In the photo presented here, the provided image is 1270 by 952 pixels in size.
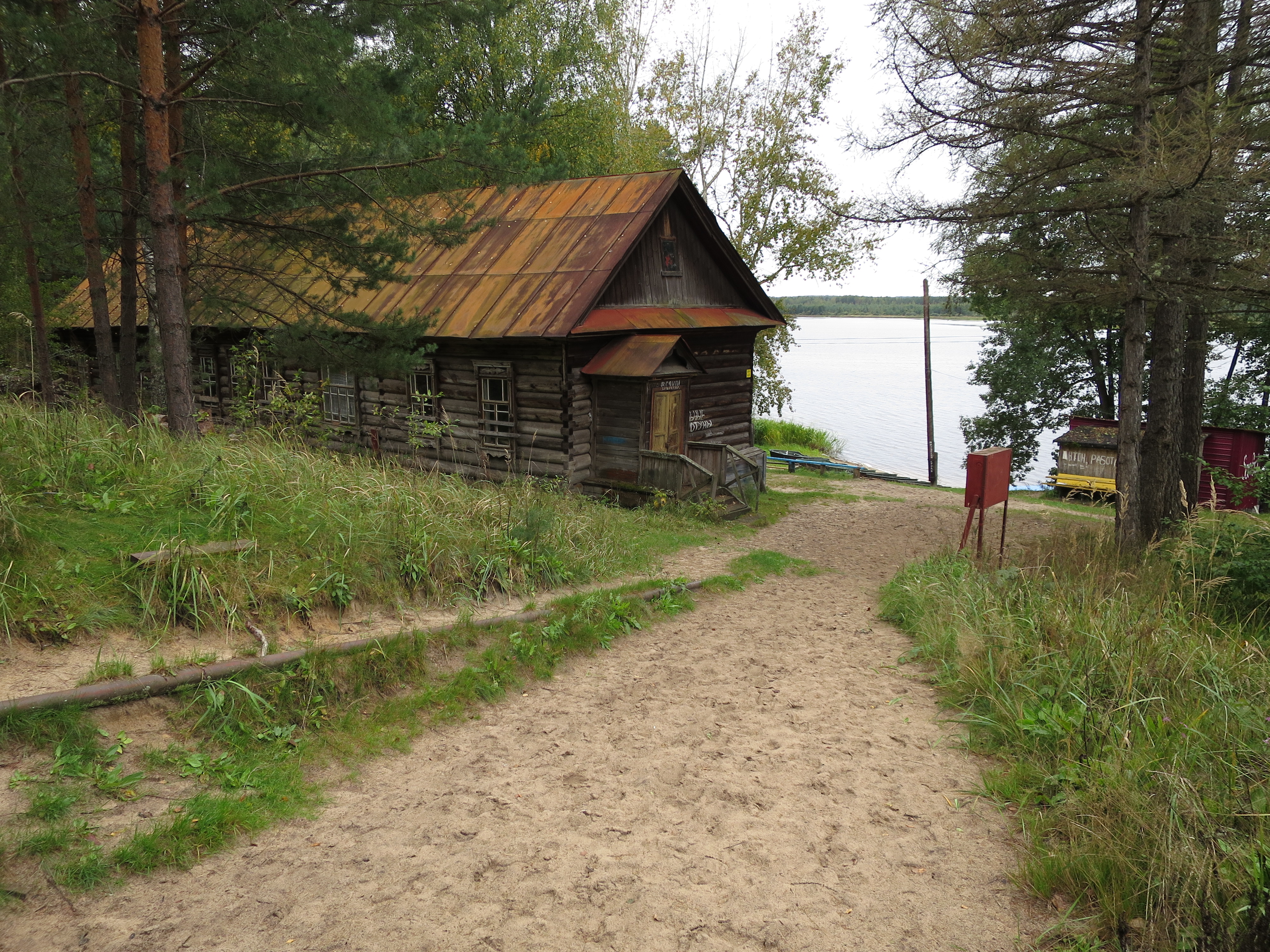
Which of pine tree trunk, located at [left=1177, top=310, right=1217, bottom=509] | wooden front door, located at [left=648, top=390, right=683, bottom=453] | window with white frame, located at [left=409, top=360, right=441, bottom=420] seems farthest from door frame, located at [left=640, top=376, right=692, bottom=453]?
pine tree trunk, located at [left=1177, top=310, right=1217, bottom=509]

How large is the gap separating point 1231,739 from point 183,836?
5.85 m

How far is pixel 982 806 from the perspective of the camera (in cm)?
497

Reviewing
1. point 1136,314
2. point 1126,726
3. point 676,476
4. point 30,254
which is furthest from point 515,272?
point 1126,726

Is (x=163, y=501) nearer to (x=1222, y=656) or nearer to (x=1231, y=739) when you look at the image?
(x=1231, y=739)

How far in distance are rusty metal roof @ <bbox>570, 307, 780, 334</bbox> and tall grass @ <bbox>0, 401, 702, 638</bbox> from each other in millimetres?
4890

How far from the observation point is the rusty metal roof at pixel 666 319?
545 inches

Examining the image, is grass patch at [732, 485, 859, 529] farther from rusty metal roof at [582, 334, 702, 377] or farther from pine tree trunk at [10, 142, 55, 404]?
pine tree trunk at [10, 142, 55, 404]

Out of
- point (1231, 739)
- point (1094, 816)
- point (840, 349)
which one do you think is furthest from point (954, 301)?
point (840, 349)

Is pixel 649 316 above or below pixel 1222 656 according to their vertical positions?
above

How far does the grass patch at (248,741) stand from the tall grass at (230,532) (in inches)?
27.5

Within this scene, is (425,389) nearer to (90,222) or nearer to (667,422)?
(667,422)

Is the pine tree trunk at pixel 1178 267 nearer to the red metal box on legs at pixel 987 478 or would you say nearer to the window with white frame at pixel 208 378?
the red metal box on legs at pixel 987 478

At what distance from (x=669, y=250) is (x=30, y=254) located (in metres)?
10.4

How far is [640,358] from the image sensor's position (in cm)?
1374
